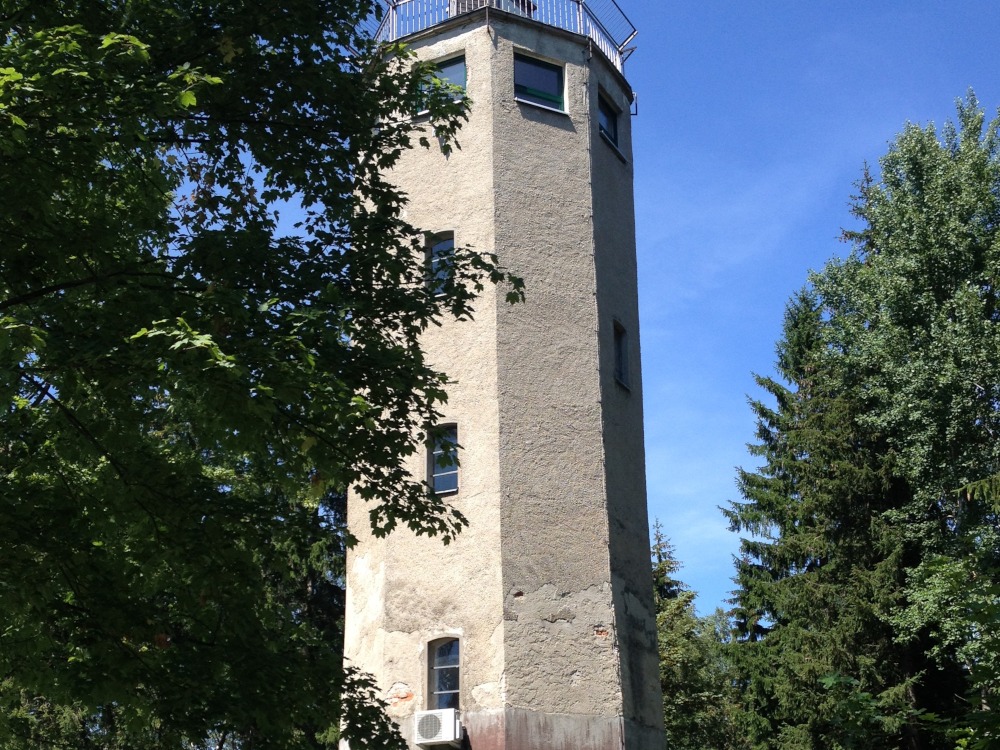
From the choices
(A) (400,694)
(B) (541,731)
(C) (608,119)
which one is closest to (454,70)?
(C) (608,119)

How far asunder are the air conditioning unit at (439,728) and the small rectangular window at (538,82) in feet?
30.2

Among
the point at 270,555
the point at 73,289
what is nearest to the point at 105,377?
the point at 73,289

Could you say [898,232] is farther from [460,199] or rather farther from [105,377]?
[105,377]

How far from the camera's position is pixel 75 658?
27.5 feet

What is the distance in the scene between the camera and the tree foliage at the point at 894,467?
2103 cm

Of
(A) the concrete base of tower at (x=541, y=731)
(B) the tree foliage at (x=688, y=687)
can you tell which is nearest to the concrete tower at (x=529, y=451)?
(A) the concrete base of tower at (x=541, y=731)

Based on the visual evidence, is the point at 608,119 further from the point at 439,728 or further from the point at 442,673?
the point at 439,728

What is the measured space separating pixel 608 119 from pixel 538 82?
5.95 ft

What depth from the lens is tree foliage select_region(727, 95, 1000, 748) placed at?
21031 millimetres

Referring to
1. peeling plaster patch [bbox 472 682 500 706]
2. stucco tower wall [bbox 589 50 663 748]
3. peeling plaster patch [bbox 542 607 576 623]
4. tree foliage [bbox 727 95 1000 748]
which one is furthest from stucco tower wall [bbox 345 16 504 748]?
tree foliage [bbox 727 95 1000 748]

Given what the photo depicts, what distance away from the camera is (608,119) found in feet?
62.0

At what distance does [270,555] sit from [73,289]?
101 inches

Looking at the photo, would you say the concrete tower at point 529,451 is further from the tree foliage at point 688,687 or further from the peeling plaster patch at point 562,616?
the tree foliage at point 688,687

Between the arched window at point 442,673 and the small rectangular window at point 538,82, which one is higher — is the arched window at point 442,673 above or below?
below
